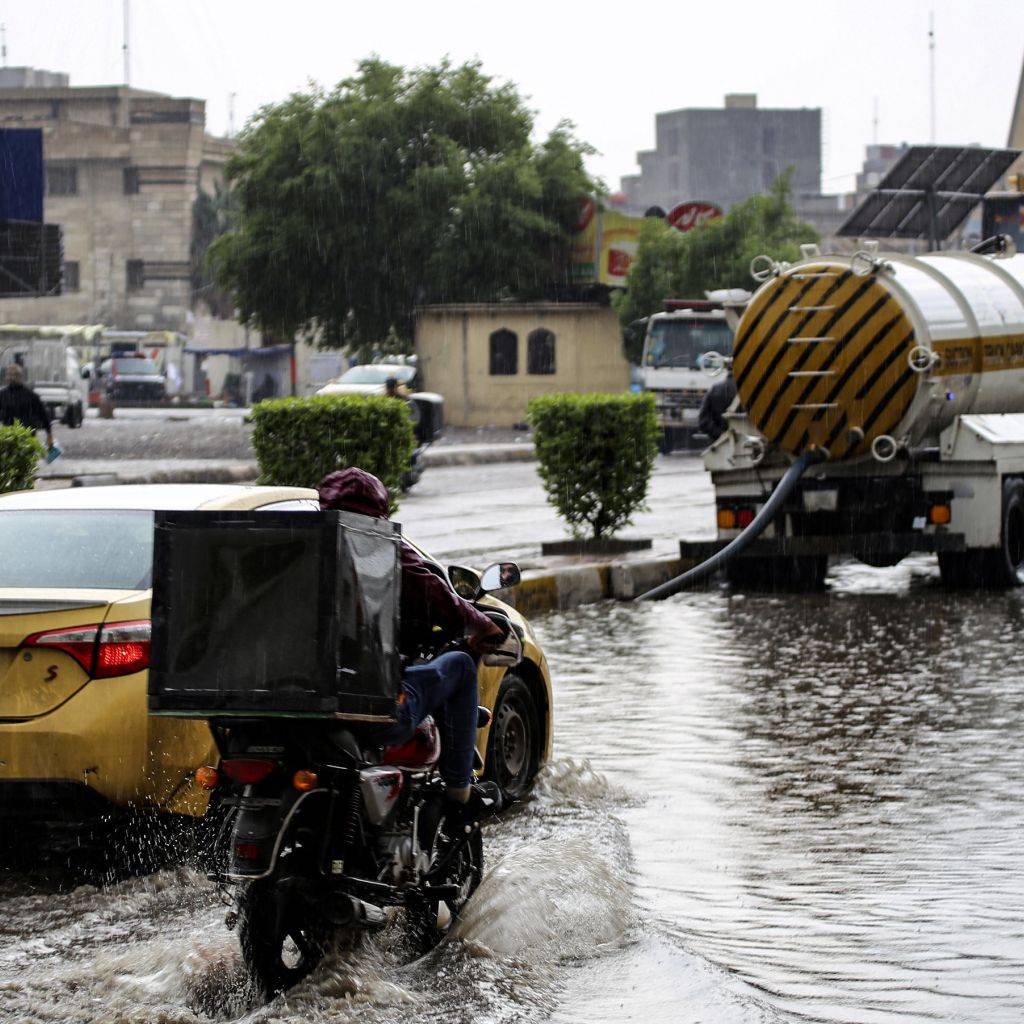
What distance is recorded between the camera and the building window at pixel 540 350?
2000 inches

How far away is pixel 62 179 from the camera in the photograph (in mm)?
87500

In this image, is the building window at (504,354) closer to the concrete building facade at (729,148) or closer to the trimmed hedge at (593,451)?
the trimmed hedge at (593,451)

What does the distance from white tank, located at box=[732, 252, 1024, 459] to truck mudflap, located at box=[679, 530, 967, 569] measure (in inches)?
27.3

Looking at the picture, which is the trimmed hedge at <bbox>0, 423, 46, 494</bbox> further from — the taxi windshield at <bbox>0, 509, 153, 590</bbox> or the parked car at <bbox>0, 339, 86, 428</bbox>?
the parked car at <bbox>0, 339, 86, 428</bbox>

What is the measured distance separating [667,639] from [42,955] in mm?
7501

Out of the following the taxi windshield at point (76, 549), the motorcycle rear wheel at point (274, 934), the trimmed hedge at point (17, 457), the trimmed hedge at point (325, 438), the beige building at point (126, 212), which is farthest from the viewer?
the beige building at point (126, 212)

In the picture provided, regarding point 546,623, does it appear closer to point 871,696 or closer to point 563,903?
point 871,696

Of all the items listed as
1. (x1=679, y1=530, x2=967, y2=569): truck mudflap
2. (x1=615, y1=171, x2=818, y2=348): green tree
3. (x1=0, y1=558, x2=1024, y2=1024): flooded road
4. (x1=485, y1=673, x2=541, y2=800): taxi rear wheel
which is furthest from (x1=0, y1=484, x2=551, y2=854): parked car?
(x1=615, y1=171, x2=818, y2=348): green tree

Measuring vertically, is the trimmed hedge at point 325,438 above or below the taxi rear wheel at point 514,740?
above

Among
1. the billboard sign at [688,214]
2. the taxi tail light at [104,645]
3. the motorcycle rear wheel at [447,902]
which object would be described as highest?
the billboard sign at [688,214]

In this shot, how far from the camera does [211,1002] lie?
16.4 feet

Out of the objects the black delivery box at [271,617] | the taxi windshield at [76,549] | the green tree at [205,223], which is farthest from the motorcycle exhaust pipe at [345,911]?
the green tree at [205,223]

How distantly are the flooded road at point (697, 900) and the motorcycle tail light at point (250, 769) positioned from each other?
0.59m

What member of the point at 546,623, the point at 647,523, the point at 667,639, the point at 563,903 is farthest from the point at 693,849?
the point at 647,523
